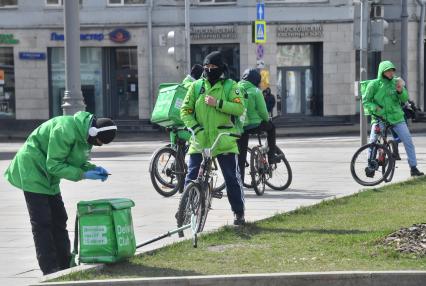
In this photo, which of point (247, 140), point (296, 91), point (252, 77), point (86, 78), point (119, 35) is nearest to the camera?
point (247, 140)

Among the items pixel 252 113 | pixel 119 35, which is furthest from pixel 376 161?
pixel 119 35

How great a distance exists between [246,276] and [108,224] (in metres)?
1.25

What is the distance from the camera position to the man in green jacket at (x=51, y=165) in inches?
338

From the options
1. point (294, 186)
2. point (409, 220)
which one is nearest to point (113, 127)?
point (409, 220)

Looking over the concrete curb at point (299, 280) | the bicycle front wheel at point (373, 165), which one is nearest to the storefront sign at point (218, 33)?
the bicycle front wheel at point (373, 165)

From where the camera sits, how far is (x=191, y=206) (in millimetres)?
10664

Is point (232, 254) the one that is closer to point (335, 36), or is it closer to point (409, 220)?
point (409, 220)

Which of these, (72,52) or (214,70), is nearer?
(214,70)

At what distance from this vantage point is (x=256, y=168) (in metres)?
15.8

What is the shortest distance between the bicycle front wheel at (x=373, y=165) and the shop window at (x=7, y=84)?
2801cm

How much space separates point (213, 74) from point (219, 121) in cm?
47

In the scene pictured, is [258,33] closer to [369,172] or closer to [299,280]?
[369,172]

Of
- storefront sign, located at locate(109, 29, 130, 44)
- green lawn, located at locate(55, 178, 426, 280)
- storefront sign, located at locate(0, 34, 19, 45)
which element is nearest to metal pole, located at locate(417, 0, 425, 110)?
storefront sign, located at locate(109, 29, 130, 44)

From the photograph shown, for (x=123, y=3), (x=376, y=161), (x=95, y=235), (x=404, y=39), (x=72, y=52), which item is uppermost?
(x=123, y=3)
